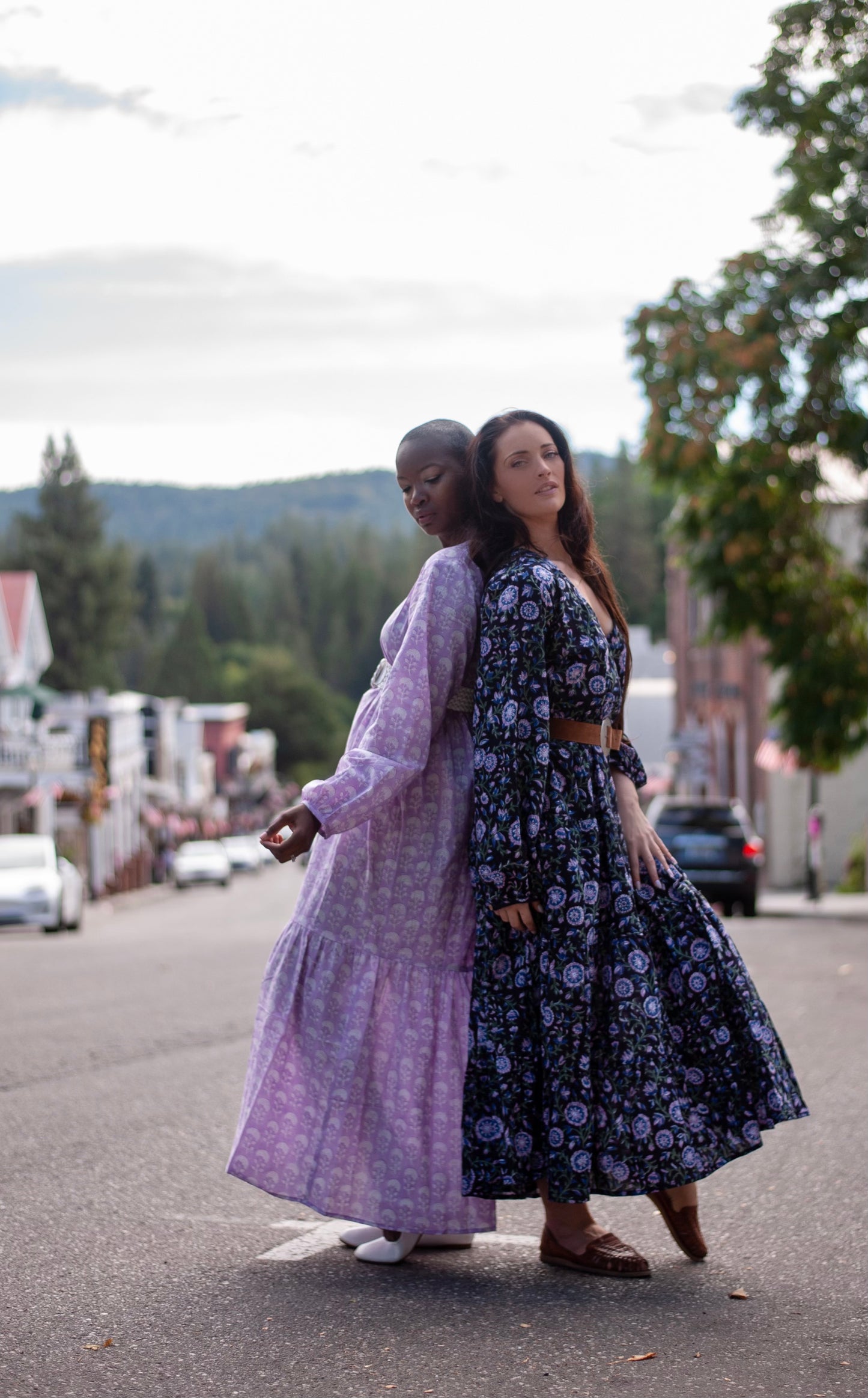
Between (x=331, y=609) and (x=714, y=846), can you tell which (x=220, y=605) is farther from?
(x=714, y=846)

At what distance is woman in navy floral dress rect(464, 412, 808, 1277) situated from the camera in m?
3.92

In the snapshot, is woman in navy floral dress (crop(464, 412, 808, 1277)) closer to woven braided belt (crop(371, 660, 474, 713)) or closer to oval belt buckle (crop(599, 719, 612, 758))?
oval belt buckle (crop(599, 719, 612, 758))

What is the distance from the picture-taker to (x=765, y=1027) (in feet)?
13.5

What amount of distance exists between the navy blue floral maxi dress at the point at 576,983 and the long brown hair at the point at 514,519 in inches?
4.1

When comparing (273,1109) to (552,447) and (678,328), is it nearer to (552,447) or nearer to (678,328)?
(552,447)

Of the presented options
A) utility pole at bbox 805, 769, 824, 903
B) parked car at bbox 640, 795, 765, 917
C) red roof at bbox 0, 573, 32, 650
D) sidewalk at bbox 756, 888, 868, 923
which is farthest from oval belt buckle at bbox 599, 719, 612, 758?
red roof at bbox 0, 573, 32, 650

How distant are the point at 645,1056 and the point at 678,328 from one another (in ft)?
47.1

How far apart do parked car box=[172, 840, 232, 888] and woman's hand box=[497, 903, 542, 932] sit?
5001 centimetres

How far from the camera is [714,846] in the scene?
2134 cm

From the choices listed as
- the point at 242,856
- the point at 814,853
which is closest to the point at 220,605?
the point at 242,856

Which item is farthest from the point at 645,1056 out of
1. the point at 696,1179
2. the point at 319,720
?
the point at 319,720

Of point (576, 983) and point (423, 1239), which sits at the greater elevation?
point (576, 983)

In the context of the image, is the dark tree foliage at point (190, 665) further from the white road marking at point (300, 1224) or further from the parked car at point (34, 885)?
the white road marking at point (300, 1224)

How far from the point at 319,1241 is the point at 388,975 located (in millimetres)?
801
